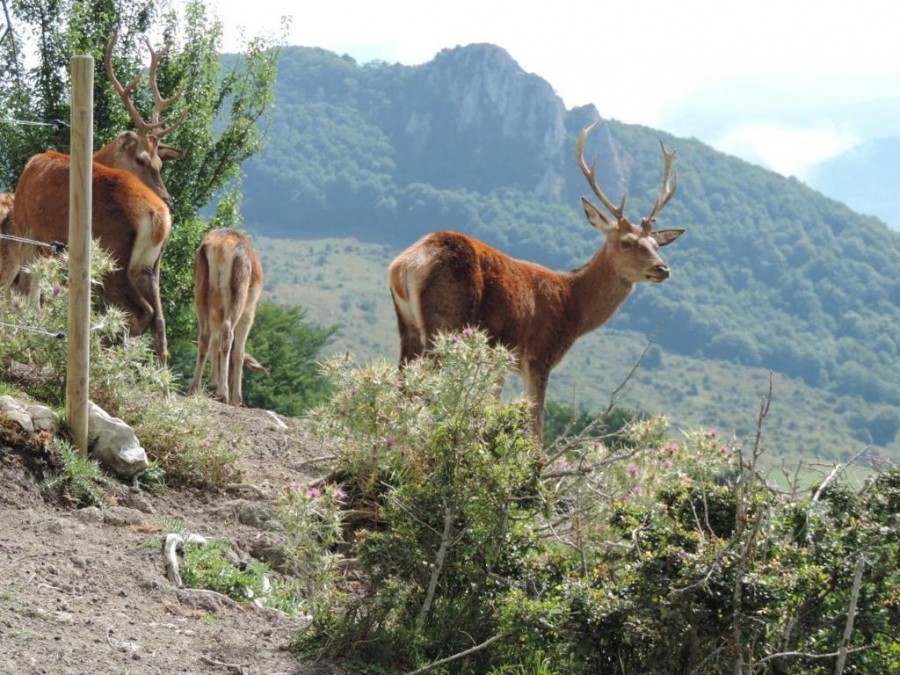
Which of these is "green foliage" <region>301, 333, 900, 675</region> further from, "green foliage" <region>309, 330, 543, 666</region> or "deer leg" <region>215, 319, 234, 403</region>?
"deer leg" <region>215, 319, 234, 403</region>

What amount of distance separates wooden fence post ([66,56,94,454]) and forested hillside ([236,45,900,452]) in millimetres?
88248

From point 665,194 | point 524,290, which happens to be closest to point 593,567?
point 524,290

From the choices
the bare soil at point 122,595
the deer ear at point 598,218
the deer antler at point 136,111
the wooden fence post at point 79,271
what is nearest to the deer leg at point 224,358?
the deer antler at point 136,111

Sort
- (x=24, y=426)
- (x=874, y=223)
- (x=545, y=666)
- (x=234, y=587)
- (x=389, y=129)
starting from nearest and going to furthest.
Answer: (x=545, y=666) → (x=234, y=587) → (x=24, y=426) → (x=874, y=223) → (x=389, y=129)

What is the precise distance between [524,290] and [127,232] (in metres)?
3.48

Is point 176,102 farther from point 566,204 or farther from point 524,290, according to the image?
point 566,204

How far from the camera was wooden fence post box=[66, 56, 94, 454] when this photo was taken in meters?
6.93

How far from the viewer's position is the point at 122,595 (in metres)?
5.62

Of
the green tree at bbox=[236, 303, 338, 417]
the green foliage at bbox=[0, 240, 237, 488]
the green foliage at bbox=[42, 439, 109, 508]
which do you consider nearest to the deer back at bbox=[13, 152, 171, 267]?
the green foliage at bbox=[0, 240, 237, 488]

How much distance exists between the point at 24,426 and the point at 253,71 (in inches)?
506

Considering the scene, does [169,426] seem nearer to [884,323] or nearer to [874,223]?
[884,323]

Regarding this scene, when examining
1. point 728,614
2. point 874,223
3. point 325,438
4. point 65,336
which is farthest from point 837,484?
point 874,223

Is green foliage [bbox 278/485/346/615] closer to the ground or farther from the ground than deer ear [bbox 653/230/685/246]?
closer to the ground

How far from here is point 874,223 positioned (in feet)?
417
